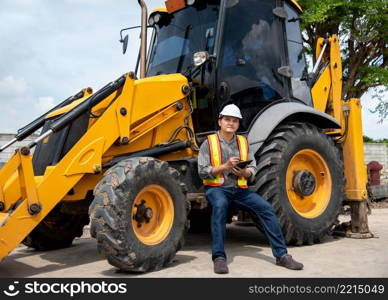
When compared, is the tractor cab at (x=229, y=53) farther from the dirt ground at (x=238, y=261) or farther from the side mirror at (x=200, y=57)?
the dirt ground at (x=238, y=261)

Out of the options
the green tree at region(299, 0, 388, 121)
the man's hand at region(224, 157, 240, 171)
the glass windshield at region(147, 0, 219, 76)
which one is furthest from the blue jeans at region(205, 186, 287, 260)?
the green tree at region(299, 0, 388, 121)

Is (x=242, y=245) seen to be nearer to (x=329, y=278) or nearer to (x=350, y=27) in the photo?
(x=329, y=278)

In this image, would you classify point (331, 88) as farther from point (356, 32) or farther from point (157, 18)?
point (356, 32)

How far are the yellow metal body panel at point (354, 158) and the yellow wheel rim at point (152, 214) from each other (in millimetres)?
2844

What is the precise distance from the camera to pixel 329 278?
3539 mm

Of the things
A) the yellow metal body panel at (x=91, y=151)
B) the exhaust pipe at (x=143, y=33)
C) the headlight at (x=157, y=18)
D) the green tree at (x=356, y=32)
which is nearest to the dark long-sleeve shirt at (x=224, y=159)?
the yellow metal body panel at (x=91, y=151)

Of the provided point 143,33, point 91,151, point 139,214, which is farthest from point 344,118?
point 91,151

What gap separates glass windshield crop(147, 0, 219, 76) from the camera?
5309mm

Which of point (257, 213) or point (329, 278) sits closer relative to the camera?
point (329, 278)

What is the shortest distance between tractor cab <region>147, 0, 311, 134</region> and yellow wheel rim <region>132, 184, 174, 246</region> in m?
1.25

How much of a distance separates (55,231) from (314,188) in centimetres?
307

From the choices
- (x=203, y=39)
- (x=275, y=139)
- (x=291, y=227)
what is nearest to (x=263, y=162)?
(x=275, y=139)

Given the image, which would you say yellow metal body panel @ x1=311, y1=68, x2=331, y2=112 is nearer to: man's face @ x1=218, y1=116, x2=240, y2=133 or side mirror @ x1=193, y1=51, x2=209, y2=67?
side mirror @ x1=193, y1=51, x2=209, y2=67

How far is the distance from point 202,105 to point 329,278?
243 cm
